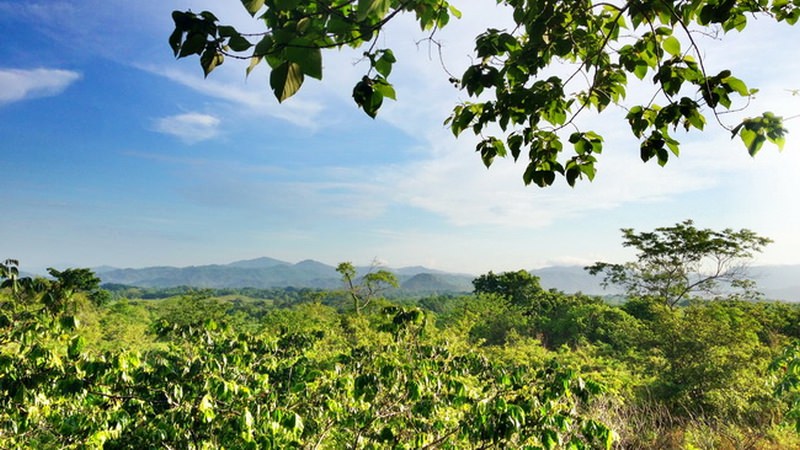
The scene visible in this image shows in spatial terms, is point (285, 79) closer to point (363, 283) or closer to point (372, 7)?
point (372, 7)

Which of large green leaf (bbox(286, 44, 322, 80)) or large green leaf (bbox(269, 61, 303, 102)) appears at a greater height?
large green leaf (bbox(286, 44, 322, 80))

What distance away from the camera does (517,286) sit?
119ft

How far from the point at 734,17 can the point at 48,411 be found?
6.05 meters

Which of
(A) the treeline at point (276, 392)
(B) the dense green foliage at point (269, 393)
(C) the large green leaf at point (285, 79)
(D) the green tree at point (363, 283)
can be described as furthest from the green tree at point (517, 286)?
(C) the large green leaf at point (285, 79)

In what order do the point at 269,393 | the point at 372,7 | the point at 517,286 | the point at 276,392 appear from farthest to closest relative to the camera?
the point at 517,286 < the point at 276,392 < the point at 269,393 < the point at 372,7

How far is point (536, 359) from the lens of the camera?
41.9ft

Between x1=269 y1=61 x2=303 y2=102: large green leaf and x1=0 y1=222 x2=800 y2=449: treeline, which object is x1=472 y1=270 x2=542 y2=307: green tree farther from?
x1=269 y1=61 x2=303 y2=102: large green leaf

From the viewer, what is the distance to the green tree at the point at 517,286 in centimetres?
3429

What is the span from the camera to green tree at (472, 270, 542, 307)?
34.3 metres

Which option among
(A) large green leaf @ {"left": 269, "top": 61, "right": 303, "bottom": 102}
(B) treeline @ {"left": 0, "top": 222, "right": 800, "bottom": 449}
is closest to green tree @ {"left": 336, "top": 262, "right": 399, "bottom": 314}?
(B) treeline @ {"left": 0, "top": 222, "right": 800, "bottom": 449}

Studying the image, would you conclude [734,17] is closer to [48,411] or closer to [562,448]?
[562,448]

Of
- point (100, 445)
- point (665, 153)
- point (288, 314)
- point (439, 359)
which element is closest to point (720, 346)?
point (439, 359)

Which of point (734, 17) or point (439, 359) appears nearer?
point (734, 17)

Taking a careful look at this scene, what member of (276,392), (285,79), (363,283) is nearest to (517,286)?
(363,283)
